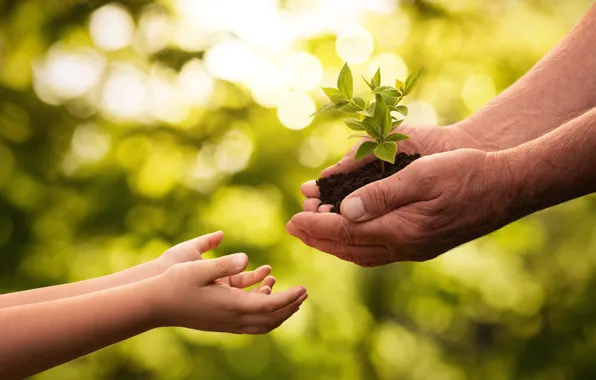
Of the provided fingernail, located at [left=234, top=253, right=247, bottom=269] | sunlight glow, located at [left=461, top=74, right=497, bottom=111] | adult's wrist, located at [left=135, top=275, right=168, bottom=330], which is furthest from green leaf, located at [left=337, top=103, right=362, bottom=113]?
sunlight glow, located at [left=461, top=74, right=497, bottom=111]

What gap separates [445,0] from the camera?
8.20ft

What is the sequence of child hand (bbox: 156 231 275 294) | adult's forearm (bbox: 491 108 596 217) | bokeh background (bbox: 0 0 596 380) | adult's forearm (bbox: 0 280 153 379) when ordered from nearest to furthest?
adult's forearm (bbox: 0 280 153 379), adult's forearm (bbox: 491 108 596 217), child hand (bbox: 156 231 275 294), bokeh background (bbox: 0 0 596 380)

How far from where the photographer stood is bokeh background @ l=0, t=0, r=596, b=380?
2.41 m

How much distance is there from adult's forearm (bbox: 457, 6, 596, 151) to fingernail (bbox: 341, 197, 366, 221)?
0.46 meters

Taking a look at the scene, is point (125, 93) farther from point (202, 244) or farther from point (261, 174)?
point (202, 244)

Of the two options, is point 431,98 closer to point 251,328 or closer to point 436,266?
point 436,266

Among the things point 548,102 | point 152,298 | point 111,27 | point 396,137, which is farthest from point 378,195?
point 111,27

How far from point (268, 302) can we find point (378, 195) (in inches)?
11.4

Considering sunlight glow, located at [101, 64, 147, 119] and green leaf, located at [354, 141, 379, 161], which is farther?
sunlight glow, located at [101, 64, 147, 119]

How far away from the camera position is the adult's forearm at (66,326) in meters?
1.12

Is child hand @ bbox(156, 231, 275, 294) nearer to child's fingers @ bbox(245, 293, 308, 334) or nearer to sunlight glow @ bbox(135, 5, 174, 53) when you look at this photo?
child's fingers @ bbox(245, 293, 308, 334)

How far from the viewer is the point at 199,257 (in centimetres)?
142

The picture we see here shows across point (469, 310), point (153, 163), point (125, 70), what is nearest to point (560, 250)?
point (469, 310)

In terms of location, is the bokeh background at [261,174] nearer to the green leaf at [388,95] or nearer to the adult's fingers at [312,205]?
the adult's fingers at [312,205]
